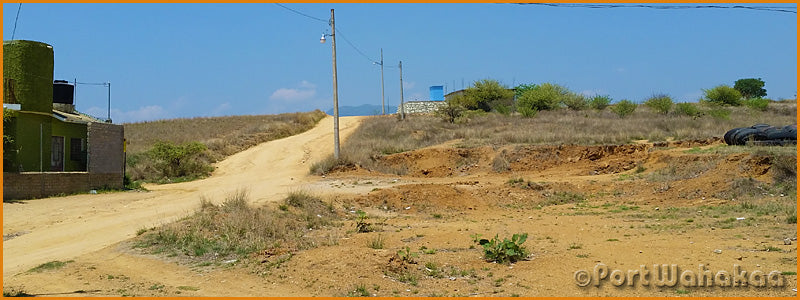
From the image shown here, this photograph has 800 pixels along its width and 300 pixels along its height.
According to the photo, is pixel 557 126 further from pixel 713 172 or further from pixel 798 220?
pixel 798 220

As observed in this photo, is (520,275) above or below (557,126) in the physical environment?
below

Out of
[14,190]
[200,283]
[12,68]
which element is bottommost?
[200,283]

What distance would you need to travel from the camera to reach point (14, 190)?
65.7 ft

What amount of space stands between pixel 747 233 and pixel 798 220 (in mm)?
1245

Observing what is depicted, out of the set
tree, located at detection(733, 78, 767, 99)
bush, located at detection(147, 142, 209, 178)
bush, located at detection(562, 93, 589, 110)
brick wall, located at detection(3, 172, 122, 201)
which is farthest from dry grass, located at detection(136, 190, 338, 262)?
tree, located at detection(733, 78, 767, 99)

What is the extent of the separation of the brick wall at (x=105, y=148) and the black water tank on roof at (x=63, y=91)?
13.1 feet

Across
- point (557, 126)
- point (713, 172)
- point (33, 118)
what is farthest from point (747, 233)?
point (557, 126)

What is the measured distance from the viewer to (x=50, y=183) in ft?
70.0

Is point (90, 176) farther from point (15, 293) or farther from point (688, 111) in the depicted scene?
point (688, 111)

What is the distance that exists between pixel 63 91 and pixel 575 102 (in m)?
45.3

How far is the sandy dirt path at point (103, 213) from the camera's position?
1312 centimetres

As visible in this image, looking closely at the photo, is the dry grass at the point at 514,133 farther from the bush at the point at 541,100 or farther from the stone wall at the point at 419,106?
the stone wall at the point at 419,106

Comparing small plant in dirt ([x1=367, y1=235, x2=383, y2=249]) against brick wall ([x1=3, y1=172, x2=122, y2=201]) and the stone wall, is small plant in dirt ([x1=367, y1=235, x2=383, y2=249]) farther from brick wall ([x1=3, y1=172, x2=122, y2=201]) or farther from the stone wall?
the stone wall

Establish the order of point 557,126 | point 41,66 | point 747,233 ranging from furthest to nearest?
point 557,126 → point 41,66 → point 747,233
